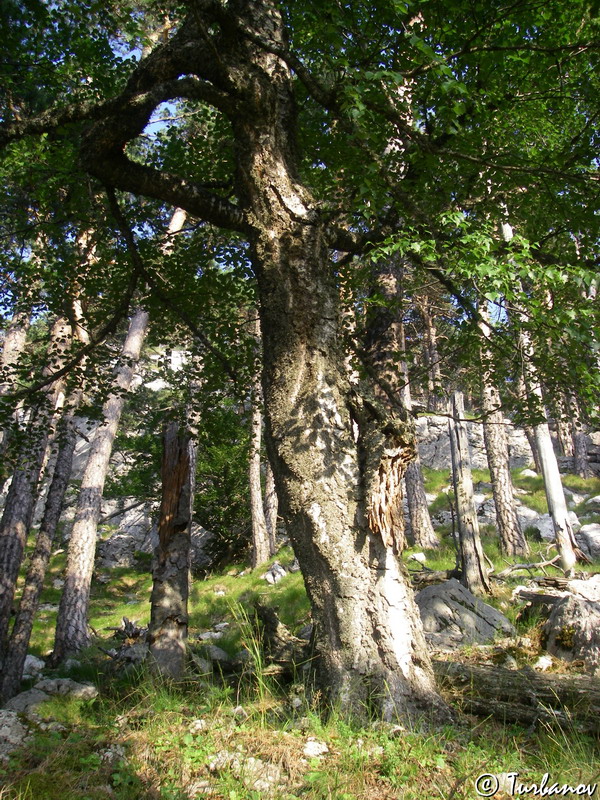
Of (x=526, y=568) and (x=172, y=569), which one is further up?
(x=172, y=569)

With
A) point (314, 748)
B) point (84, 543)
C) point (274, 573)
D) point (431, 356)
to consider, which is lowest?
point (314, 748)

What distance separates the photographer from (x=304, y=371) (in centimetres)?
423

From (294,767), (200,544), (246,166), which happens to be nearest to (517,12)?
(246,166)

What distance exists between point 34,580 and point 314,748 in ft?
26.2

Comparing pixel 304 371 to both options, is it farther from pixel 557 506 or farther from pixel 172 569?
pixel 557 506

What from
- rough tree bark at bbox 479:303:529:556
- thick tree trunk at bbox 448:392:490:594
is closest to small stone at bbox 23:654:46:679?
thick tree trunk at bbox 448:392:490:594

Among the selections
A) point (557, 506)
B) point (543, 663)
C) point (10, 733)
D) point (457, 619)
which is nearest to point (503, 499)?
point (557, 506)

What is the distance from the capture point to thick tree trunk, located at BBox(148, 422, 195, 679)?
5.60 metres

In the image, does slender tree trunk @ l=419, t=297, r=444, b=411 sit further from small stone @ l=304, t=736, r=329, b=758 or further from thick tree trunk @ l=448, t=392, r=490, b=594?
small stone @ l=304, t=736, r=329, b=758

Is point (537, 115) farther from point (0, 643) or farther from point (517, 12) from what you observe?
point (0, 643)

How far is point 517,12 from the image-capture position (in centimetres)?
475

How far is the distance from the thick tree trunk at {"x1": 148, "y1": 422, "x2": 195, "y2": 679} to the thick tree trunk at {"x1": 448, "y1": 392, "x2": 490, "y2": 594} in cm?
437

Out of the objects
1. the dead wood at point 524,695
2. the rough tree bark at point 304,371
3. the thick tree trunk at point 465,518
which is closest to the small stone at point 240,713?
the rough tree bark at point 304,371

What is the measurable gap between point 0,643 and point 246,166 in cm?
816
